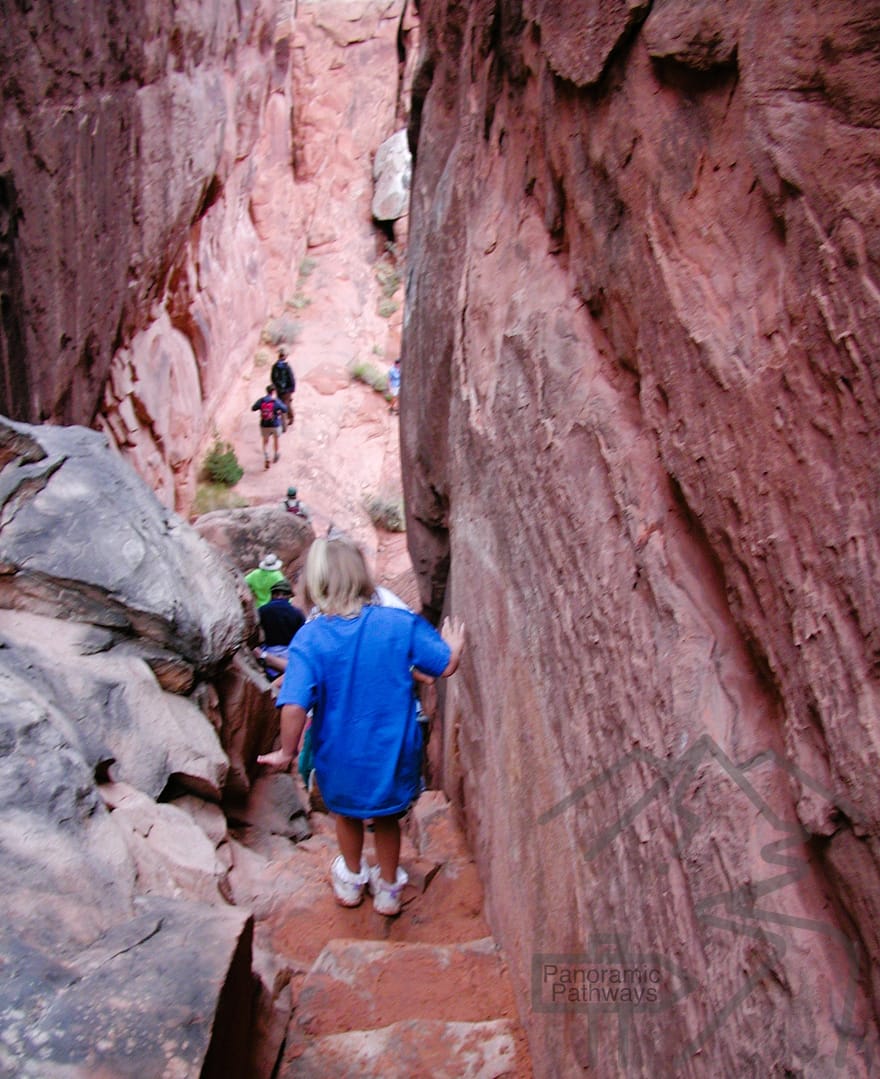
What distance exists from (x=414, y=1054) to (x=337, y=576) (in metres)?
1.40

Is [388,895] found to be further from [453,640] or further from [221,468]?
[221,468]

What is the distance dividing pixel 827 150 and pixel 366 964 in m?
2.78

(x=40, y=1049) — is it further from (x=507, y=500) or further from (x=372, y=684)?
(x=507, y=500)

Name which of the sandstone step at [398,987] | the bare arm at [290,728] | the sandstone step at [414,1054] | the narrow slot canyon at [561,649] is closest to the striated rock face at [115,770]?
the narrow slot canyon at [561,649]

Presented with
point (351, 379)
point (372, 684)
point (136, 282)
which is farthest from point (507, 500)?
point (351, 379)

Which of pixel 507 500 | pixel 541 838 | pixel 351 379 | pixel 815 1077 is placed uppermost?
pixel 815 1077

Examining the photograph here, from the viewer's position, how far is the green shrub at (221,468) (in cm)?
1410

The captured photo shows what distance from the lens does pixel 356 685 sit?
306 cm

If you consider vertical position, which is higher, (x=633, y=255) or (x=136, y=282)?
(x=633, y=255)

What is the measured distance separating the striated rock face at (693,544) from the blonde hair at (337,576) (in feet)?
1.80

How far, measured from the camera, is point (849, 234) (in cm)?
142

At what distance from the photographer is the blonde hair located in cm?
296

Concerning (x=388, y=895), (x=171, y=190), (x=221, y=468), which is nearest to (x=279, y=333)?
(x=221, y=468)

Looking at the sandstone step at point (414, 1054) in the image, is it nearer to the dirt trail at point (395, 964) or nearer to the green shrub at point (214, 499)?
the dirt trail at point (395, 964)
